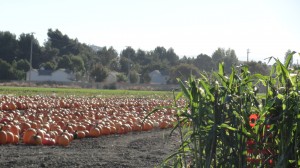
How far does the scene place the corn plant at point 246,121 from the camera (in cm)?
339

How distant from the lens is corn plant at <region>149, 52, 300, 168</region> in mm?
3391

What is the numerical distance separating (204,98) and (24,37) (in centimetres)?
9514

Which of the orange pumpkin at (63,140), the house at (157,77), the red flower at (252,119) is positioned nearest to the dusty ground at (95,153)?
the orange pumpkin at (63,140)

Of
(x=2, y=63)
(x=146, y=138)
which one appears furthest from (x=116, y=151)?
(x=2, y=63)

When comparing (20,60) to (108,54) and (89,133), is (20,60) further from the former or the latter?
(89,133)

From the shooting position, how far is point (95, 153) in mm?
8000

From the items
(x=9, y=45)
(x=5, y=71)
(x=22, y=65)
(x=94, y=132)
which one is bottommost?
(x=94, y=132)

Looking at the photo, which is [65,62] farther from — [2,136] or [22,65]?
[2,136]

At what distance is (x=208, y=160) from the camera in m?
3.58

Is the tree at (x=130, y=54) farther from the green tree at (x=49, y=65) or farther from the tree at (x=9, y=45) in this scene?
the tree at (x=9, y=45)

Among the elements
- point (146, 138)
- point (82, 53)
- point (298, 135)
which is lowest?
point (146, 138)

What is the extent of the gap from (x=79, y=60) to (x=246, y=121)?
92.0 meters

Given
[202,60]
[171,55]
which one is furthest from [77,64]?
[171,55]

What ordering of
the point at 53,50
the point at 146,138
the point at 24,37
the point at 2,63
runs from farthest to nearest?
the point at 53,50, the point at 24,37, the point at 2,63, the point at 146,138
